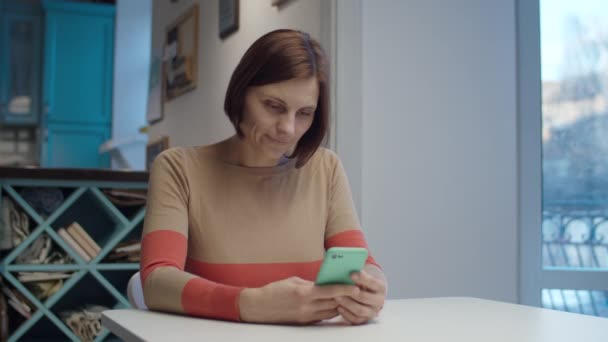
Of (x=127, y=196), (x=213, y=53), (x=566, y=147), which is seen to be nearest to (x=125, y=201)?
(x=127, y=196)

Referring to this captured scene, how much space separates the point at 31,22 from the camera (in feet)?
20.7

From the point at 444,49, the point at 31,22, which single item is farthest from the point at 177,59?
the point at 31,22

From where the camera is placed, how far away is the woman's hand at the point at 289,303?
110cm

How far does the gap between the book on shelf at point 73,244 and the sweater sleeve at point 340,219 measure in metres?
1.52

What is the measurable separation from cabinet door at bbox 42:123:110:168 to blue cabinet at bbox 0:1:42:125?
0.28m

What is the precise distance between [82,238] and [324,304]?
188 cm

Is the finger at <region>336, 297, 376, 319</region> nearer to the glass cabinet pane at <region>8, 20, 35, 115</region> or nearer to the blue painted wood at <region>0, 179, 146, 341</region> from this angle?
the blue painted wood at <region>0, 179, 146, 341</region>

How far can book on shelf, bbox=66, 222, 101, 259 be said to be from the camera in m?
2.75

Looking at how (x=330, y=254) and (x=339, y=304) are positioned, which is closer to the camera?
(x=330, y=254)

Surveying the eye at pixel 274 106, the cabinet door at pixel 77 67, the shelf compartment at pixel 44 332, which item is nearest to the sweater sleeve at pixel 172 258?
the eye at pixel 274 106

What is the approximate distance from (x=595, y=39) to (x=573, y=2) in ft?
0.55

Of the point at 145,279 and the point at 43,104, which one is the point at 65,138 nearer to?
the point at 43,104

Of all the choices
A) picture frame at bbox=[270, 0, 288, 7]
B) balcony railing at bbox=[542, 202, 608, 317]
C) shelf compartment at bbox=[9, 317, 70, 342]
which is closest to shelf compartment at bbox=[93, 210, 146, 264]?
shelf compartment at bbox=[9, 317, 70, 342]

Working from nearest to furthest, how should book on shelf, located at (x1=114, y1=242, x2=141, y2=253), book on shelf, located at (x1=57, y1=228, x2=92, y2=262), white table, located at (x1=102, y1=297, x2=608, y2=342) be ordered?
white table, located at (x1=102, y1=297, x2=608, y2=342)
book on shelf, located at (x1=57, y1=228, x2=92, y2=262)
book on shelf, located at (x1=114, y1=242, x2=141, y2=253)
